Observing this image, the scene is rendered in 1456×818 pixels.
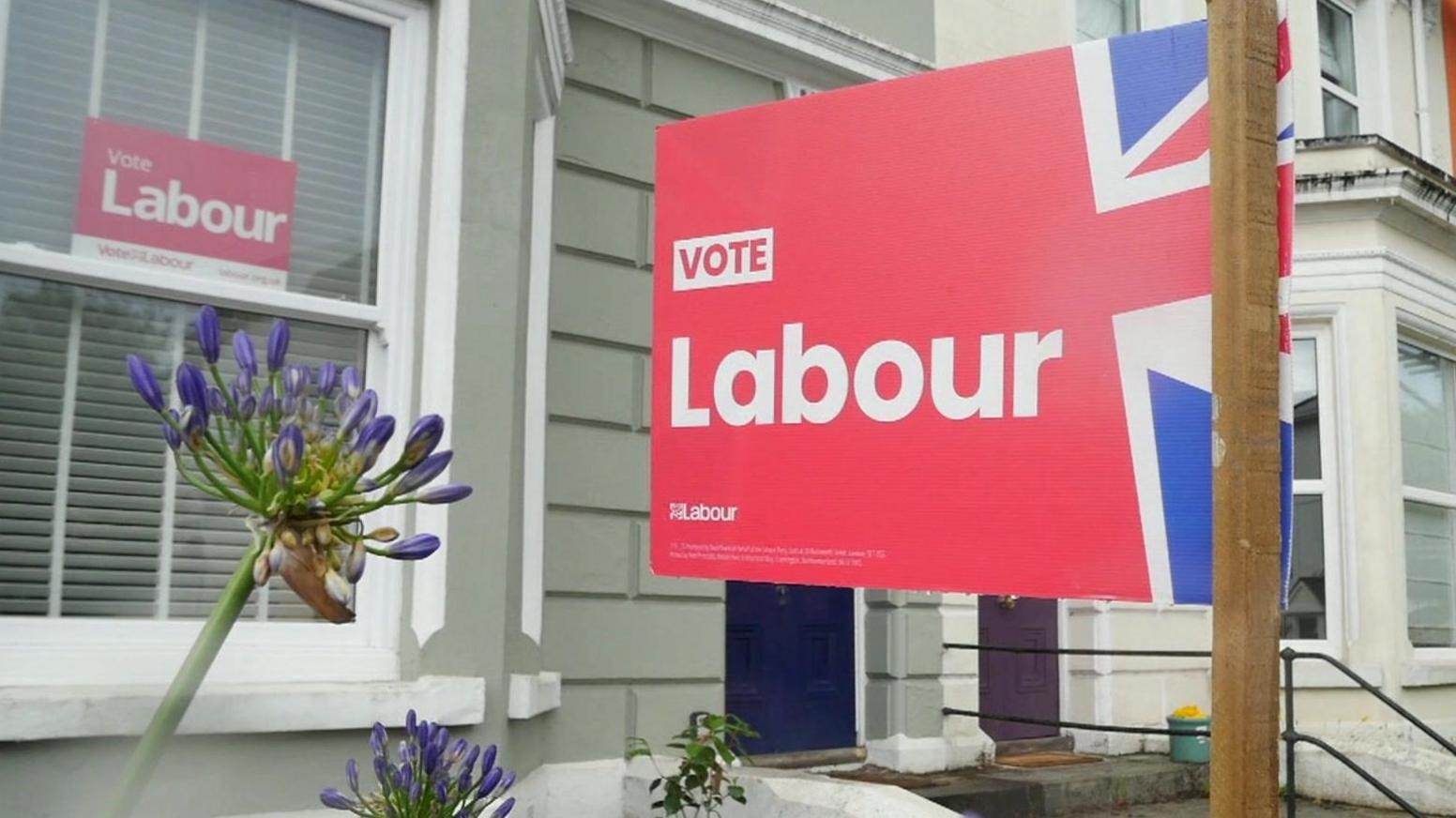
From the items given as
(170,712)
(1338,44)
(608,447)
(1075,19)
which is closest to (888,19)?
(1075,19)

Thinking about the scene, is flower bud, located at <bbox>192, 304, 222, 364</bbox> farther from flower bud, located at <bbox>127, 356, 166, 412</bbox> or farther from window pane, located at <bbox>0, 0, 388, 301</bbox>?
window pane, located at <bbox>0, 0, 388, 301</bbox>

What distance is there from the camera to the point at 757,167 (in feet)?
7.79

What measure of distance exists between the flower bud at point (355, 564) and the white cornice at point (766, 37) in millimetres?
5149

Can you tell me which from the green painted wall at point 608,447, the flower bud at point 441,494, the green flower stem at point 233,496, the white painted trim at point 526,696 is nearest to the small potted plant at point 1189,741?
the green painted wall at point 608,447

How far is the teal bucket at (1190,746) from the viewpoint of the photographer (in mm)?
7914

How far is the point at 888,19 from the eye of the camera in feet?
24.1

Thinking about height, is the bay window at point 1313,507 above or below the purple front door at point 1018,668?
above

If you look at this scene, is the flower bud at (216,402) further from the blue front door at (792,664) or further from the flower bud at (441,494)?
the blue front door at (792,664)

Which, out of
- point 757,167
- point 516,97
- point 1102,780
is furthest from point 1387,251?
point 757,167

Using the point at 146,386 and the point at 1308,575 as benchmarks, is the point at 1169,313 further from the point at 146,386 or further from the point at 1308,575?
the point at 1308,575

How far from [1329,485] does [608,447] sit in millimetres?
5678

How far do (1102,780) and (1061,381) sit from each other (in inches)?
223

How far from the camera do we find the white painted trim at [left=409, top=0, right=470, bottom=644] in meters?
4.02

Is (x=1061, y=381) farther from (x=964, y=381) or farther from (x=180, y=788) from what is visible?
(x=180, y=788)
